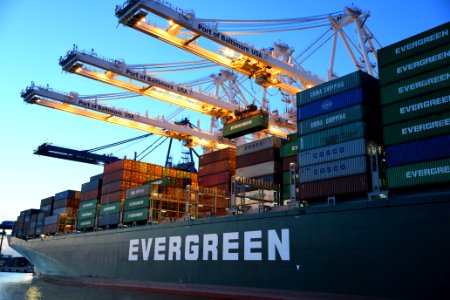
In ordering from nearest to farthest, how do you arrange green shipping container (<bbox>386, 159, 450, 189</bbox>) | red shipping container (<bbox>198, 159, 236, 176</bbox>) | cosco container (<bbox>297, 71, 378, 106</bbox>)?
green shipping container (<bbox>386, 159, 450, 189</bbox>) < cosco container (<bbox>297, 71, 378, 106</bbox>) < red shipping container (<bbox>198, 159, 236, 176</bbox>)

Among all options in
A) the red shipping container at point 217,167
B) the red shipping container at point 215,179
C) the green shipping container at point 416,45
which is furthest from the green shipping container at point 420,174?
the red shipping container at point 217,167

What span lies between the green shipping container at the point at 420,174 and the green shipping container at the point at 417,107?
7.27 feet

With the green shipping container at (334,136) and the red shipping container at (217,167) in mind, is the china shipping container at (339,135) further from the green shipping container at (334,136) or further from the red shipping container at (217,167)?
the red shipping container at (217,167)

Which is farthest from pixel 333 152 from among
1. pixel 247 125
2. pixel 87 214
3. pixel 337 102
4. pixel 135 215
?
pixel 87 214

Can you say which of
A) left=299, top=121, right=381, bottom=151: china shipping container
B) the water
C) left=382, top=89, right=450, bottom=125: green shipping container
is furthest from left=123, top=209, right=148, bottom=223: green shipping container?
left=382, top=89, right=450, bottom=125: green shipping container

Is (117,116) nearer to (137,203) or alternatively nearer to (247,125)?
(137,203)

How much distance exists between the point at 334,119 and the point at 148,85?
57.1 ft

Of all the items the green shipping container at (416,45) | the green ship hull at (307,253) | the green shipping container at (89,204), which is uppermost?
the green shipping container at (416,45)

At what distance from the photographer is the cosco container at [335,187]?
17750 mm

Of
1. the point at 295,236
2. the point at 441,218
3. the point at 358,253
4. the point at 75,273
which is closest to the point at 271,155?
the point at 295,236

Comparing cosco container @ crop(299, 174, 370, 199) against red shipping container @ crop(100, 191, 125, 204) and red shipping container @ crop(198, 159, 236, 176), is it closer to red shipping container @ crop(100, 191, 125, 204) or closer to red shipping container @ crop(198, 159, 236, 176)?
red shipping container @ crop(198, 159, 236, 176)

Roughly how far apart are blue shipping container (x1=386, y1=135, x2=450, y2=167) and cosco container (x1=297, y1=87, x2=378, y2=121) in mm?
3161

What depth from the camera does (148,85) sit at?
31828 mm

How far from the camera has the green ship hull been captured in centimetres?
1522
